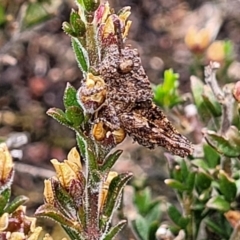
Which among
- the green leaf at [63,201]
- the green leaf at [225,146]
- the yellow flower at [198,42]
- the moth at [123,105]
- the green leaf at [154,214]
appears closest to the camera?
the moth at [123,105]

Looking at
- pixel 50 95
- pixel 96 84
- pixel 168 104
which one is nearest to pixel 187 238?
pixel 168 104

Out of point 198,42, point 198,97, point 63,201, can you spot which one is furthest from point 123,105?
point 198,42

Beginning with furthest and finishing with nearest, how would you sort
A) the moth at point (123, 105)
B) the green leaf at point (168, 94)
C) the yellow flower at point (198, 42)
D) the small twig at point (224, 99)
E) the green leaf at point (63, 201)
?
the yellow flower at point (198, 42)
the green leaf at point (168, 94)
the small twig at point (224, 99)
the green leaf at point (63, 201)
the moth at point (123, 105)

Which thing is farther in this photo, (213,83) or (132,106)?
(213,83)

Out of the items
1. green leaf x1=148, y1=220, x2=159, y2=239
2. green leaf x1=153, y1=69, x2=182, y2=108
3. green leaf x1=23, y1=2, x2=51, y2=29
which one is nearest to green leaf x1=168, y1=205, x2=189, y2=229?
green leaf x1=148, y1=220, x2=159, y2=239

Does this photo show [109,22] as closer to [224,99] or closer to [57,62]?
[224,99]

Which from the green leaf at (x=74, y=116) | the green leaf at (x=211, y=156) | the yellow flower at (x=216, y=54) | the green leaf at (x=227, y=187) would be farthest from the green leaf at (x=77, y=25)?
the yellow flower at (x=216, y=54)

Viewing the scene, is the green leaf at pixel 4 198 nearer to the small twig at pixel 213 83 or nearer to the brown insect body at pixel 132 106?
the brown insect body at pixel 132 106
